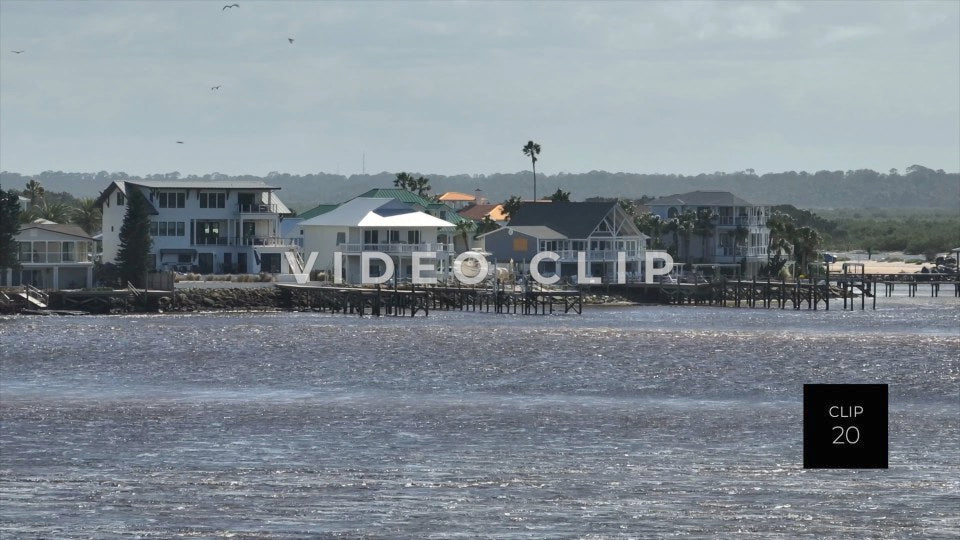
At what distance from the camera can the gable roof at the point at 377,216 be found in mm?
119713

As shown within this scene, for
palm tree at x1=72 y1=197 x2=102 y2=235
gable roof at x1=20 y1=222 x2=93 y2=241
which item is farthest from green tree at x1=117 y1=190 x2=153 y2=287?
palm tree at x1=72 y1=197 x2=102 y2=235

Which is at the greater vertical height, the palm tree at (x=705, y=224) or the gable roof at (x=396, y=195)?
the gable roof at (x=396, y=195)

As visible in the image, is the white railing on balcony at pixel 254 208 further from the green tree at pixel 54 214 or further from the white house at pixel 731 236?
the white house at pixel 731 236

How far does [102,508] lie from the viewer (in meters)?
34.3

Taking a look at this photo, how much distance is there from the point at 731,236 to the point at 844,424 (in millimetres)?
137620

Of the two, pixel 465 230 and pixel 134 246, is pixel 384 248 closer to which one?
pixel 134 246

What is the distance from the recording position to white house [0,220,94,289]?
352 ft

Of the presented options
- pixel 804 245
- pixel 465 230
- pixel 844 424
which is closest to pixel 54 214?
pixel 465 230

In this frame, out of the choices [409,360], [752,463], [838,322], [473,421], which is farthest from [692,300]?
[752,463]

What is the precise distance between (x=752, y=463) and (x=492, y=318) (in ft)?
219

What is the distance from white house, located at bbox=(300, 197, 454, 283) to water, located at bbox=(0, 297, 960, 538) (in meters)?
30.8

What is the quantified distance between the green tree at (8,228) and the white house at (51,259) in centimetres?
259

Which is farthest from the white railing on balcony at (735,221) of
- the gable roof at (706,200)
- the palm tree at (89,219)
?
the palm tree at (89,219)

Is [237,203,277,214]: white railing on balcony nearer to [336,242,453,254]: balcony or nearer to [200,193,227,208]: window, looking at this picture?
[200,193,227,208]: window
